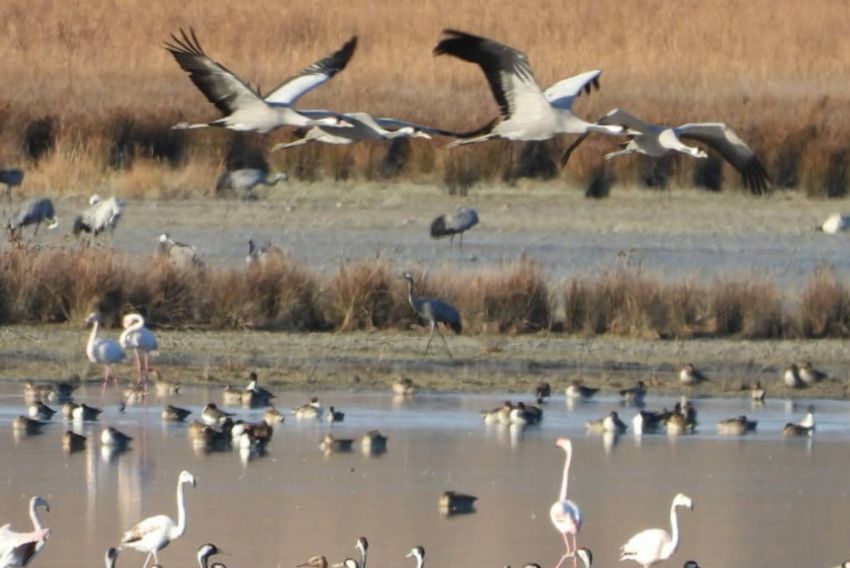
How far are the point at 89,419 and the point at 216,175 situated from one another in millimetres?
14044

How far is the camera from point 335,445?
44.5 feet

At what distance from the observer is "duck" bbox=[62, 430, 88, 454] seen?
13.5 meters

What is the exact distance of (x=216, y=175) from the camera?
93.5ft

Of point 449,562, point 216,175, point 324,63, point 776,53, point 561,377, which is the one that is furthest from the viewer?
point 776,53

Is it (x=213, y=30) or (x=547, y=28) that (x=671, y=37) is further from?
(x=213, y=30)

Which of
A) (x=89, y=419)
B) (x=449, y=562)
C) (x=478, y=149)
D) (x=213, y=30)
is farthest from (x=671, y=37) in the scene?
(x=449, y=562)

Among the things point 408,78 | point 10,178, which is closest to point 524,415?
point 10,178

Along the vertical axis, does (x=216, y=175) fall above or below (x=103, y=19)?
below

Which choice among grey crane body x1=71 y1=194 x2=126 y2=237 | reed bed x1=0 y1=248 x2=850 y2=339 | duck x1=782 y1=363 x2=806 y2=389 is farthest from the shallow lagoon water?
grey crane body x1=71 y1=194 x2=126 y2=237

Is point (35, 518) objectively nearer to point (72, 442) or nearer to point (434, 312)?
point (72, 442)

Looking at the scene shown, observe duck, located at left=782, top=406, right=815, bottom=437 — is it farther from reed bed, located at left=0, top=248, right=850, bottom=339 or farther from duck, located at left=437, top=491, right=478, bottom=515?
reed bed, located at left=0, top=248, right=850, bottom=339

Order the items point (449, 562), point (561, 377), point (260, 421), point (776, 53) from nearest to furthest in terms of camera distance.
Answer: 1. point (449, 562)
2. point (260, 421)
3. point (561, 377)
4. point (776, 53)

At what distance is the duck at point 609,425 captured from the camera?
1444cm

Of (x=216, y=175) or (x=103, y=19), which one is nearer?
(x=216, y=175)
